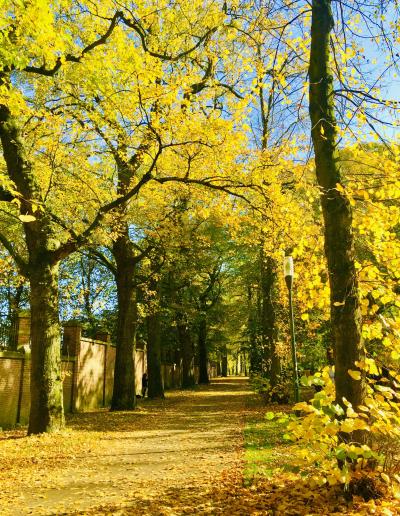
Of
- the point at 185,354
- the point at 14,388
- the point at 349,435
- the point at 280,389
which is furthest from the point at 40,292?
the point at 185,354

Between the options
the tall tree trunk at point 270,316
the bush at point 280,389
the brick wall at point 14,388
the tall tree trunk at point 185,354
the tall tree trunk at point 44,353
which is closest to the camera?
the tall tree trunk at point 44,353

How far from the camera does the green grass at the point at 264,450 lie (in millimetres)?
6520

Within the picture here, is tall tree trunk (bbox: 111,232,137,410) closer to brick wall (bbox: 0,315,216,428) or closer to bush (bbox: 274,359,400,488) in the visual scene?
brick wall (bbox: 0,315,216,428)

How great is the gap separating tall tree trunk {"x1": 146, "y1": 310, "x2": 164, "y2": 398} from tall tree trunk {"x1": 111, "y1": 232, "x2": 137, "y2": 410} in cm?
469

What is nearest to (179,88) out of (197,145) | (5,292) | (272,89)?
(197,145)

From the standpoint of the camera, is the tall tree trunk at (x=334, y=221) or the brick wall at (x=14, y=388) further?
the brick wall at (x=14, y=388)

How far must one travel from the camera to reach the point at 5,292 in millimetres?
36219

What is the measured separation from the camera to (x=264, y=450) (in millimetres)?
8398

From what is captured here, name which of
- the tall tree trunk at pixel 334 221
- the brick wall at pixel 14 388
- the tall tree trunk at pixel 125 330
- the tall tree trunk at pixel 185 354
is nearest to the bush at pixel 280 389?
the tall tree trunk at pixel 125 330

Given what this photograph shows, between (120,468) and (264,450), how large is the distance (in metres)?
2.57

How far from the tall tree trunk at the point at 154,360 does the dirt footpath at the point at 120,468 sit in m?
9.42

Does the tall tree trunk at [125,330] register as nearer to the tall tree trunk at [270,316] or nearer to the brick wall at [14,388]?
the brick wall at [14,388]

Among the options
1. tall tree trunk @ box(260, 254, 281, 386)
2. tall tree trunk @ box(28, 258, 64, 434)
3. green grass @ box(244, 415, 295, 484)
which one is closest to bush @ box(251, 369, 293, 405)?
tall tree trunk @ box(260, 254, 281, 386)

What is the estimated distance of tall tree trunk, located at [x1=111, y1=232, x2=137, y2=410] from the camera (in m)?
16.3
